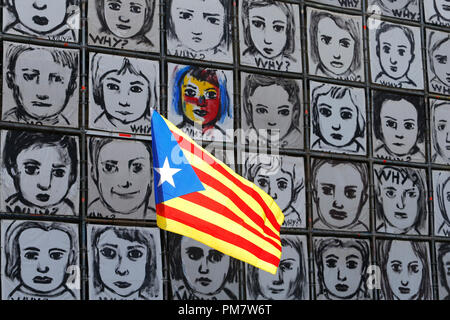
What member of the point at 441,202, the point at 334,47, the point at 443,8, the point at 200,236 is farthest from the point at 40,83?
the point at 443,8

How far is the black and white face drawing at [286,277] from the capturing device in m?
20.1

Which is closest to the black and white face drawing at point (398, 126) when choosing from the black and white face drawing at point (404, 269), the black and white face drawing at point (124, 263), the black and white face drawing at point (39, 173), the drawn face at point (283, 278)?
the black and white face drawing at point (404, 269)

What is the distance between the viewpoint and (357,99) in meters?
22.1

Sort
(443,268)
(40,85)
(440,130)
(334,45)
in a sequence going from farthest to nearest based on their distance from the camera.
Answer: (440,130) < (443,268) < (334,45) < (40,85)

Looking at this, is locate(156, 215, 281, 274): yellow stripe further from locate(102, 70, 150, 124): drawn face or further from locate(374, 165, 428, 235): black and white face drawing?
locate(374, 165, 428, 235): black and white face drawing

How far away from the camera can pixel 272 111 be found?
21062mm

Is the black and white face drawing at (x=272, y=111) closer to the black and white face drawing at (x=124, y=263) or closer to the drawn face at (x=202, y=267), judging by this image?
the drawn face at (x=202, y=267)

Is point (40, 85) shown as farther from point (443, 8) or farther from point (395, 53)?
point (443, 8)

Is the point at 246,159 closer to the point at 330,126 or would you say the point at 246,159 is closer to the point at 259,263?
the point at 330,126

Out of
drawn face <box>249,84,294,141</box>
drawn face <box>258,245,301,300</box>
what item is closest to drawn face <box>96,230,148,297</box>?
drawn face <box>258,245,301,300</box>

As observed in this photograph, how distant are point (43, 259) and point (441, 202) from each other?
9669 mm

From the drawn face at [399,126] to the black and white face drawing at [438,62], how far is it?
3.16 ft
